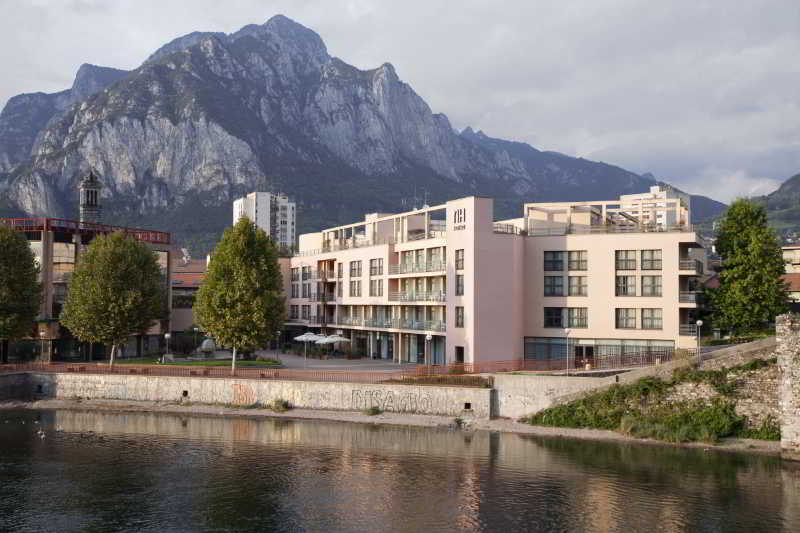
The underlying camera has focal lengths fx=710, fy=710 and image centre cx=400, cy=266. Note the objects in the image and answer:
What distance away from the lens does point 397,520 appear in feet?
111

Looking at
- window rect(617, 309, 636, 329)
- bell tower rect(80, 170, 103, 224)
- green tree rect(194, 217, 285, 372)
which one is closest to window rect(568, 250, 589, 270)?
window rect(617, 309, 636, 329)

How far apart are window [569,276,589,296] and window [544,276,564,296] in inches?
33.6

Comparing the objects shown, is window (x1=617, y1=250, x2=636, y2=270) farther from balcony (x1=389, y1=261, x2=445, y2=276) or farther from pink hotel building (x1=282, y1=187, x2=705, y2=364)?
balcony (x1=389, y1=261, x2=445, y2=276)

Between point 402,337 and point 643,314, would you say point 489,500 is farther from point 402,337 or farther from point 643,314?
point 402,337

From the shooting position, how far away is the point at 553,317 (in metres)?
67.6

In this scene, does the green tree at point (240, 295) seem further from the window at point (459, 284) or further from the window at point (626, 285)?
the window at point (626, 285)

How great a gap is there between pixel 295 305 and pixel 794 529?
77714mm

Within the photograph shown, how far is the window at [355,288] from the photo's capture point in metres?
85.9

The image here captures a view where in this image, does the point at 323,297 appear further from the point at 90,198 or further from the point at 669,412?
the point at 90,198

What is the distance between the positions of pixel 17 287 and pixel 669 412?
5812 cm

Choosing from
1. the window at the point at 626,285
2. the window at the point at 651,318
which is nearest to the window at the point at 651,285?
the window at the point at 626,285

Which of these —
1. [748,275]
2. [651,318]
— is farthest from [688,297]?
[748,275]

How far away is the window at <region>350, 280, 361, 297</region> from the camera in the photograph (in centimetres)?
8588

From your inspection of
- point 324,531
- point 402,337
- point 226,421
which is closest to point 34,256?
point 226,421
